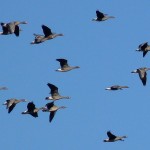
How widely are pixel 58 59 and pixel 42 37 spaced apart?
229cm

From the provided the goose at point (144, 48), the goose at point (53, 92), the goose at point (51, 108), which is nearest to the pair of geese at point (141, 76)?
the goose at point (144, 48)

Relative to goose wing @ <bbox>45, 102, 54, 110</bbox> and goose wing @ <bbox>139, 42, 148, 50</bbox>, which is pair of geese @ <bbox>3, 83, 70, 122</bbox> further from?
goose wing @ <bbox>139, 42, 148, 50</bbox>

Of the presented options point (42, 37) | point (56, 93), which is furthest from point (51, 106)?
point (42, 37)

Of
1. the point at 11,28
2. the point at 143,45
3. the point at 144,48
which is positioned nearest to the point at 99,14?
the point at 143,45

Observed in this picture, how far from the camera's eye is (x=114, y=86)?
6247 cm

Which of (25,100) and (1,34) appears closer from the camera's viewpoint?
(1,34)

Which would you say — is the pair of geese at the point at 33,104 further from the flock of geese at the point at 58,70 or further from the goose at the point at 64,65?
the goose at the point at 64,65

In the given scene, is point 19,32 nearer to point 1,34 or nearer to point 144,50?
point 1,34

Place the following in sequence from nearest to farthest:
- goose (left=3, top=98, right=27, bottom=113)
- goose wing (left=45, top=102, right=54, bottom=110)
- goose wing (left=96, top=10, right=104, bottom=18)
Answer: goose wing (left=96, top=10, right=104, bottom=18) → goose (left=3, top=98, right=27, bottom=113) → goose wing (left=45, top=102, right=54, bottom=110)

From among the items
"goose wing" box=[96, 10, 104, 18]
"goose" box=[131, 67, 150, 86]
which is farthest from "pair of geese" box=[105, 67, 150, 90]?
"goose wing" box=[96, 10, 104, 18]

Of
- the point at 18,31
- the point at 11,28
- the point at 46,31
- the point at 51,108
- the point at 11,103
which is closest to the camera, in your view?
the point at 11,28

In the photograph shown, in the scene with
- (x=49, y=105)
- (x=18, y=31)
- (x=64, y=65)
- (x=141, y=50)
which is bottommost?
(x=49, y=105)

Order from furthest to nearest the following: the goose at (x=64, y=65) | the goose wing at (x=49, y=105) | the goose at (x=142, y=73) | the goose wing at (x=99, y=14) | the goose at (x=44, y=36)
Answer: the goose wing at (x=49, y=105), the goose at (x=64, y=65), the goose wing at (x=99, y=14), the goose at (x=142, y=73), the goose at (x=44, y=36)

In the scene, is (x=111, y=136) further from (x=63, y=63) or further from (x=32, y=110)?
(x=63, y=63)
